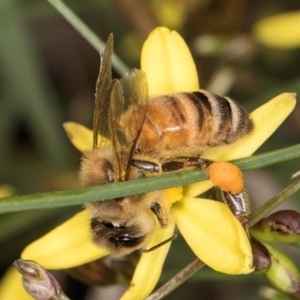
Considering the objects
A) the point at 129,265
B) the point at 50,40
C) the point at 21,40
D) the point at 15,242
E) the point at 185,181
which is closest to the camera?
the point at 185,181

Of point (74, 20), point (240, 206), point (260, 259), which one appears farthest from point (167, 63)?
point (260, 259)

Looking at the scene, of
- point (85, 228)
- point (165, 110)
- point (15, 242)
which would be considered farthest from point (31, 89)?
point (165, 110)

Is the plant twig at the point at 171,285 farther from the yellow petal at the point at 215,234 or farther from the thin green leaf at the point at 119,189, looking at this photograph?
the thin green leaf at the point at 119,189

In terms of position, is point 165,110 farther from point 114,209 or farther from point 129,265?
point 129,265

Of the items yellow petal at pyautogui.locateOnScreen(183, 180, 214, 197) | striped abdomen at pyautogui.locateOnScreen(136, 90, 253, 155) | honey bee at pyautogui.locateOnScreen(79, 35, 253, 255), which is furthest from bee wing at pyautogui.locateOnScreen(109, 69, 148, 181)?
yellow petal at pyautogui.locateOnScreen(183, 180, 214, 197)

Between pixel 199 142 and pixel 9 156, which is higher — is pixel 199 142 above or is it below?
above

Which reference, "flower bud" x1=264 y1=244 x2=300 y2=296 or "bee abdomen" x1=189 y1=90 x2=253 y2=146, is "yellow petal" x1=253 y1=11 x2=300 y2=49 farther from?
"flower bud" x1=264 y1=244 x2=300 y2=296
